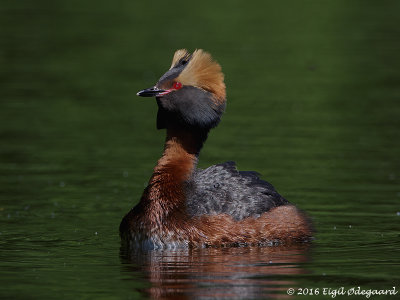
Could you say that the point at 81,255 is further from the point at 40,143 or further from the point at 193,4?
the point at 193,4

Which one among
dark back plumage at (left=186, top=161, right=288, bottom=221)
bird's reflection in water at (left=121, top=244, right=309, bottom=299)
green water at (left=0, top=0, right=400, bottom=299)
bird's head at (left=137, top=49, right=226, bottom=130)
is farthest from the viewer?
bird's head at (left=137, top=49, right=226, bottom=130)

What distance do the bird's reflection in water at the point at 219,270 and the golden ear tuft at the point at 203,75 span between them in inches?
79.0

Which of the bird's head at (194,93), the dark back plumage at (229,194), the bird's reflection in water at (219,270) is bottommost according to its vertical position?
the bird's reflection in water at (219,270)

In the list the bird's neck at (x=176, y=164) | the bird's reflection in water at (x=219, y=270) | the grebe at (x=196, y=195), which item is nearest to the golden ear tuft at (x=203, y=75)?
the grebe at (x=196, y=195)

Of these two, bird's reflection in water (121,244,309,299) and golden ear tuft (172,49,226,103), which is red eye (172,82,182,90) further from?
bird's reflection in water (121,244,309,299)

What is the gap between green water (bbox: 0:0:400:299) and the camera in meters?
10.8

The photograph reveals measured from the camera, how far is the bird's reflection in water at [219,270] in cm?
994

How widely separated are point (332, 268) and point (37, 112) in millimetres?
10735

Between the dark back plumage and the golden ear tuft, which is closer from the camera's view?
the dark back plumage

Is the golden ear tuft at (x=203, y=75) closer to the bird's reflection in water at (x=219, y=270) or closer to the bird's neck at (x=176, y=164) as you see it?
the bird's neck at (x=176, y=164)

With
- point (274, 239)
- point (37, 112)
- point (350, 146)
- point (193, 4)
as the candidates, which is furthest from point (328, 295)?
point (193, 4)

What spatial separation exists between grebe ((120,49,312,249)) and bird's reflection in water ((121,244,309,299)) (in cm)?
20

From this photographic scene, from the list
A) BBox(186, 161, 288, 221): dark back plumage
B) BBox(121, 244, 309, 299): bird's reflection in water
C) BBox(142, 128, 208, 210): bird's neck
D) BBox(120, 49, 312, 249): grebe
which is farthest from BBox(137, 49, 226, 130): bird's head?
BBox(121, 244, 309, 299): bird's reflection in water

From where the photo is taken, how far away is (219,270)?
10.9 meters
